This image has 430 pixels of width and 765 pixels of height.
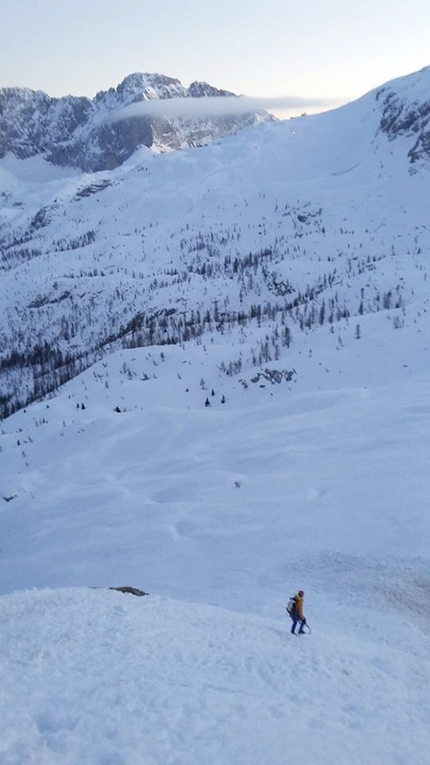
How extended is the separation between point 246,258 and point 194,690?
13189cm

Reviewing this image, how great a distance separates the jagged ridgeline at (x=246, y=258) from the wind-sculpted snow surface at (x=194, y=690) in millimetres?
40918

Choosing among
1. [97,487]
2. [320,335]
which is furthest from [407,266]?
[97,487]

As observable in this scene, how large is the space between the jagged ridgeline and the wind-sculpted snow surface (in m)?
40.9

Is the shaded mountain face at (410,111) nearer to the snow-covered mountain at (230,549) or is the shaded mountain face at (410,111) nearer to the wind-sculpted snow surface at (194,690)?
the snow-covered mountain at (230,549)

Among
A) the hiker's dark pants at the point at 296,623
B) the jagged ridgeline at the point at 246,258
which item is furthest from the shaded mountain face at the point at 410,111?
the hiker's dark pants at the point at 296,623

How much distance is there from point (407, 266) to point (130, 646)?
79482 mm

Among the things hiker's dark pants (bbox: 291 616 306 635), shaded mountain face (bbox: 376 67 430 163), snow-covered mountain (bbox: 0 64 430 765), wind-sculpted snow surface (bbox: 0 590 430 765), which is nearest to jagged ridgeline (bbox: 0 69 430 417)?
shaded mountain face (bbox: 376 67 430 163)

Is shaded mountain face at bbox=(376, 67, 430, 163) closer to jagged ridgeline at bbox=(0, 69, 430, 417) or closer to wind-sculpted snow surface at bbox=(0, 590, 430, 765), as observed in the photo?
jagged ridgeline at bbox=(0, 69, 430, 417)

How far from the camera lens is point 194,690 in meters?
11.4

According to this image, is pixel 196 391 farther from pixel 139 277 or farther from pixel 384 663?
pixel 139 277

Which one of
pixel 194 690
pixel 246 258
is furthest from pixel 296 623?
pixel 246 258

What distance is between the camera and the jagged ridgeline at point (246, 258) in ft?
273

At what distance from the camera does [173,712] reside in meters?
10.5

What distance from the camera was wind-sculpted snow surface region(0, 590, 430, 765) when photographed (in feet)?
31.8
